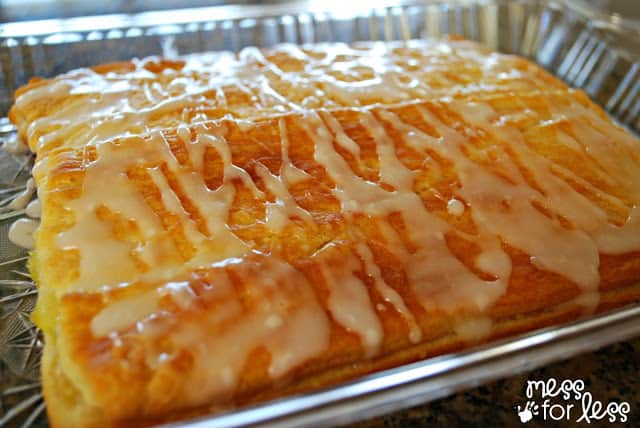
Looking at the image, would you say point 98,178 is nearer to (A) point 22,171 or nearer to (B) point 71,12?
(A) point 22,171

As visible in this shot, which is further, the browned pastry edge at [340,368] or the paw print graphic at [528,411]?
the paw print graphic at [528,411]

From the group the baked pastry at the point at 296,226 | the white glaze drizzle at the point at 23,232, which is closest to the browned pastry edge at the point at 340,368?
the baked pastry at the point at 296,226

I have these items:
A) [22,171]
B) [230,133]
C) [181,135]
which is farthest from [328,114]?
[22,171]

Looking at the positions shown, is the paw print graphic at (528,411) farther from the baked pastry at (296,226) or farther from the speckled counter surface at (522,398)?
the baked pastry at (296,226)

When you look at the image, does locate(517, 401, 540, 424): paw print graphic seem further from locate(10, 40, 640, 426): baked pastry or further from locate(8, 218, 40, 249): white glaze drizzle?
locate(8, 218, 40, 249): white glaze drizzle

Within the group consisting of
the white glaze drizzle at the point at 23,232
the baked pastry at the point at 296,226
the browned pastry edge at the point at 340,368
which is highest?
the baked pastry at the point at 296,226

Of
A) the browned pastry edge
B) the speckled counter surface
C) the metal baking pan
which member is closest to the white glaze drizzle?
the metal baking pan
